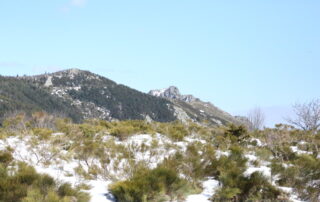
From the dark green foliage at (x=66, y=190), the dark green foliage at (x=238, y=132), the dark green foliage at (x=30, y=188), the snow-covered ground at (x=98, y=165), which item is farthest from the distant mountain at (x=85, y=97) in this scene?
the dark green foliage at (x=66, y=190)

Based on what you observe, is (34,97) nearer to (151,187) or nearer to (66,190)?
(66,190)

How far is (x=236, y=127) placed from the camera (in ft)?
38.5

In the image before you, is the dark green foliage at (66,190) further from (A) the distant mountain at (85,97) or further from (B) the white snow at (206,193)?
(A) the distant mountain at (85,97)

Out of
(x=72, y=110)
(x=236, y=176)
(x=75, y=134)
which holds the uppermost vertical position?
(x=72, y=110)

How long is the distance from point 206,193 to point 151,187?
4.03ft

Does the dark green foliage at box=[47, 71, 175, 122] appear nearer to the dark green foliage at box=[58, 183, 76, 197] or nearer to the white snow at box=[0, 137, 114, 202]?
the white snow at box=[0, 137, 114, 202]

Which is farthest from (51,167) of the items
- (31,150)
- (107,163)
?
(107,163)

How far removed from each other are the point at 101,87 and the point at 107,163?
14005 cm

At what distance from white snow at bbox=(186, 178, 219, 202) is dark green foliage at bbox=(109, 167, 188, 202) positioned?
0.95ft

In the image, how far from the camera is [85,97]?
136875 millimetres

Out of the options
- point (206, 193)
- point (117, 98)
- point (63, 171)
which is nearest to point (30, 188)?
point (63, 171)

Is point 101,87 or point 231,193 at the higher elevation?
point 101,87

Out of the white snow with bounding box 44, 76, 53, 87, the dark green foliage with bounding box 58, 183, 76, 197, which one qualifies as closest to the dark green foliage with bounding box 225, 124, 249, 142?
the dark green foliage with bounding box 58, 183, 76, 197

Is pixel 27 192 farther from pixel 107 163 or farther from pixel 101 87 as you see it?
pixel 101 87
